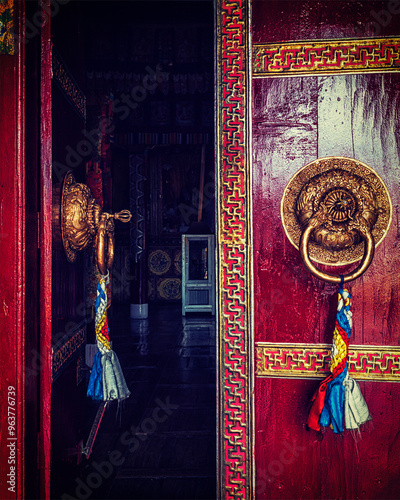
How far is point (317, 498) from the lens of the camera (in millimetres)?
1566

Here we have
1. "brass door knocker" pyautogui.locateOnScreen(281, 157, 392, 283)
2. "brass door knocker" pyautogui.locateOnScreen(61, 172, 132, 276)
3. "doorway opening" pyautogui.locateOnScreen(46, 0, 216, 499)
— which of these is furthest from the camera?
"doorway opening" pyautogui.locateOnScreen(46, 0, 216, 499)

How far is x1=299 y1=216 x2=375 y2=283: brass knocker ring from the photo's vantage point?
4.61ft

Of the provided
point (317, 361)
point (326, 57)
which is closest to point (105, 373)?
point (317, 361)

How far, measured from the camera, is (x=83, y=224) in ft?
5.73

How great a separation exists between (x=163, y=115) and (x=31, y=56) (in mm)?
5897

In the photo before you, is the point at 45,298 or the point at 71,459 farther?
the point at 71,459

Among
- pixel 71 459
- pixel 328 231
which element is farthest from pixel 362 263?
pixel 71 459

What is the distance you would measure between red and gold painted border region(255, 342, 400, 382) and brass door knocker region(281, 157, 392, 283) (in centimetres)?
36

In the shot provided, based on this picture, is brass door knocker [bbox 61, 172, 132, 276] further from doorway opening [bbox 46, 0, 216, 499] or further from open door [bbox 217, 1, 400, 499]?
open door [bbox 217, 1, 400, 499]

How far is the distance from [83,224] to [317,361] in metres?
1.18

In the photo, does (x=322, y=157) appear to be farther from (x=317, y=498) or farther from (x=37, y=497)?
(x=37, y=497)

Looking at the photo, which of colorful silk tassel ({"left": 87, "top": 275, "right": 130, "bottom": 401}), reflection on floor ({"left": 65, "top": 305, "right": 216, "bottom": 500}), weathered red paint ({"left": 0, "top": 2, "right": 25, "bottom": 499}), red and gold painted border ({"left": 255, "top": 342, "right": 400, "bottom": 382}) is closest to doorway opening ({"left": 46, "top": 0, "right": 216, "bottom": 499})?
reflection on floor ({"left": 65, "top": 305, "right": 216, "bottom": 500})

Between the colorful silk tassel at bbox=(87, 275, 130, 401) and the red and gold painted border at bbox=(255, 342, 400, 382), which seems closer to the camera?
the red and gold painted border at bbox=(255, 342, 400, 382)

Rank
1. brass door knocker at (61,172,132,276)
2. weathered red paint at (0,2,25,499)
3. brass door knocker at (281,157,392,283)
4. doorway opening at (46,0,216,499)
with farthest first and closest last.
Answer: doorway opening at (46,0,216,499) → brass door knocker at (61,172,132,276) → brass door knocker at (281,157,392,283) → weathered red paint at (0,2,25,499)
